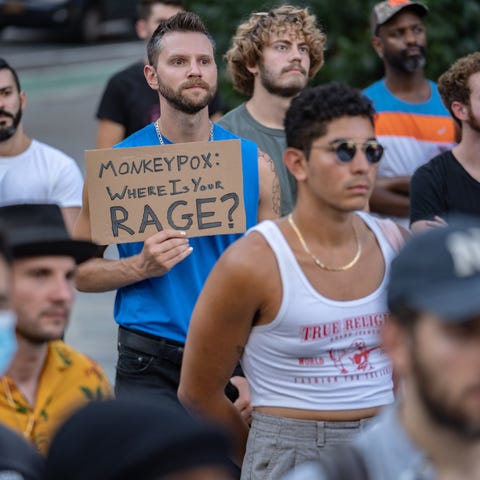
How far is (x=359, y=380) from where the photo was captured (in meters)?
4.44

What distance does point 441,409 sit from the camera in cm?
268

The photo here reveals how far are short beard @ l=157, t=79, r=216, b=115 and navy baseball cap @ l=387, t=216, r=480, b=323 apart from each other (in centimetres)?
288

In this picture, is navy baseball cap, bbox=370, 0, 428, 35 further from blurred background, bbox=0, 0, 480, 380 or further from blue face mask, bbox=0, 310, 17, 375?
blue face mask, bbox=0, 310, 17, 375

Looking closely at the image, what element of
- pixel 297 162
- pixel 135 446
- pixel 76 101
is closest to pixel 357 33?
pixel 297 162

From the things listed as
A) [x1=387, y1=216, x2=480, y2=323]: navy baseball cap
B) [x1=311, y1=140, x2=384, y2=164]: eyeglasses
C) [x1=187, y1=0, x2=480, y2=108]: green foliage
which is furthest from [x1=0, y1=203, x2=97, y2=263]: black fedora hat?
[x1=187, y1=0, x2=480, y2=108]: green foliage

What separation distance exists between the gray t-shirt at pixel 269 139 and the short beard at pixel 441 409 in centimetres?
342

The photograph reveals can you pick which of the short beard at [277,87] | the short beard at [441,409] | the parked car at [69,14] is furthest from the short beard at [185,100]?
the parked car at [69,14]

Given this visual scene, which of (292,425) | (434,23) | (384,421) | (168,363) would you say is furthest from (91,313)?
(384,421)

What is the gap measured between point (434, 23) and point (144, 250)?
4451 mm

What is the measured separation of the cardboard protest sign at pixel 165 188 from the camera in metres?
5.49

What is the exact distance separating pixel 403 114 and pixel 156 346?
2.38 m

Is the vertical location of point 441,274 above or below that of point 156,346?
above

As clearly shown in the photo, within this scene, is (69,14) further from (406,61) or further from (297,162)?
(297,162)

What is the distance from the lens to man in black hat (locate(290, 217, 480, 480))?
267cm
